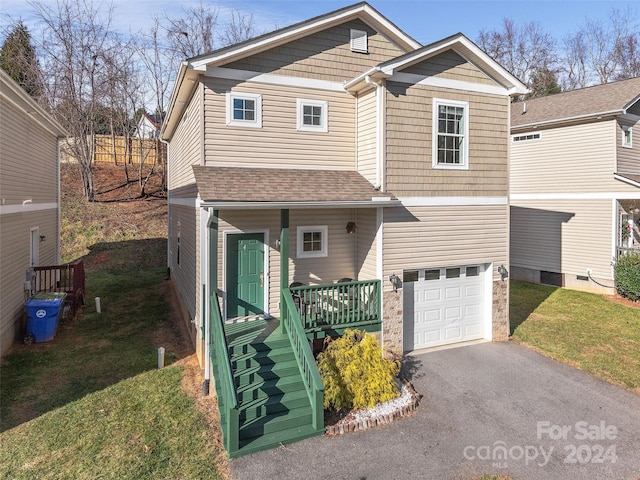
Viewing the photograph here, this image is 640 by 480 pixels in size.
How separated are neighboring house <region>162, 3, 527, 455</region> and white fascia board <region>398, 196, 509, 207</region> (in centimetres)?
4

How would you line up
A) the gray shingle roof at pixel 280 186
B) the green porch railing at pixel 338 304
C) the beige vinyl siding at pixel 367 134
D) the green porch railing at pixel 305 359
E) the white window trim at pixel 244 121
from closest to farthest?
1. the green porch railing at pixel 305 359
2. the gray shingle roof at pixel 280 186
3. the green porch railing at pixel 338 304
4. the white window trim at pixel 244 121
5. the beige vinyl siding at pixel 367 134

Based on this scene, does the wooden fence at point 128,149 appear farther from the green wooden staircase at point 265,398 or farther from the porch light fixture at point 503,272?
the porch light fixture at point 503,272

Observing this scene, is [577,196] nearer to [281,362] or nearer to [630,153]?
[630,153]

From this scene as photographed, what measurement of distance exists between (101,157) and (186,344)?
883 inches

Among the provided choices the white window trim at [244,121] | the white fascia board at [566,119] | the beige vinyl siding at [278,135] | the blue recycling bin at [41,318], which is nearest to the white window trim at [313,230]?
the beige vinyl siding at [278,135]

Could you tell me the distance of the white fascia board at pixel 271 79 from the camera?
29.8ft

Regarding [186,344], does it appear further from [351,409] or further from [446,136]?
[446,136]

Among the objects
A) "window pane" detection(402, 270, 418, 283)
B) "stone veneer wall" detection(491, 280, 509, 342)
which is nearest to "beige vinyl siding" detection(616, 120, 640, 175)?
"stone veneer wall" detection(491, 280, 509, 342)

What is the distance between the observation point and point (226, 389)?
638 cm

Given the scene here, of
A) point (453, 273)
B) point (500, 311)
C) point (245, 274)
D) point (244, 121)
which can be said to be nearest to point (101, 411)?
point (245, 274)

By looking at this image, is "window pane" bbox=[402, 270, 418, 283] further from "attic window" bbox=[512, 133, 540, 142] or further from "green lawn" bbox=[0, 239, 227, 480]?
"attic window" bbox=[512, 133, 540, 142]

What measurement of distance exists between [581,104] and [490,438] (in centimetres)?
1575

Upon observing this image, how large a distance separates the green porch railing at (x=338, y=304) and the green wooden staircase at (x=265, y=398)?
756 millimetres

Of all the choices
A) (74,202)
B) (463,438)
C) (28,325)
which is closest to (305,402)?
(463,438)
